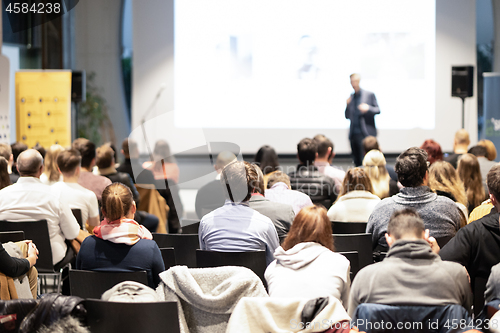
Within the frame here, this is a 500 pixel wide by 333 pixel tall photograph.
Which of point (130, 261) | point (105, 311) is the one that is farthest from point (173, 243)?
point (105, 311)

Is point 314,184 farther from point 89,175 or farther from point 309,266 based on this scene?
point 309,266

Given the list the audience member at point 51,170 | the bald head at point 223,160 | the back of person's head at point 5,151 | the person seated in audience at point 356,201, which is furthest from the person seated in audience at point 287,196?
the back of person's head at point 5,151

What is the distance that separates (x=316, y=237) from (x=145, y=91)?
7296 mm

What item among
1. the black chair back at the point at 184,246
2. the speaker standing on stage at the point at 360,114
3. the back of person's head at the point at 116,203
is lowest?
the black chair back at the point at 184,246

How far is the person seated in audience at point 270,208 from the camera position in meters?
3.24

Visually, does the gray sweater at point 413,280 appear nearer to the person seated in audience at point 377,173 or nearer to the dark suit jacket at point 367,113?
the person seated in audience at point 377,173

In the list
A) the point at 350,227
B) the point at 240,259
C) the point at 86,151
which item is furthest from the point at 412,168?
the point at 86,151

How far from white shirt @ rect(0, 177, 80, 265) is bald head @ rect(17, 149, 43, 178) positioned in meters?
0.04

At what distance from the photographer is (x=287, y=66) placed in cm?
832

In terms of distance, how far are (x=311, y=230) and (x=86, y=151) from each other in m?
3.15

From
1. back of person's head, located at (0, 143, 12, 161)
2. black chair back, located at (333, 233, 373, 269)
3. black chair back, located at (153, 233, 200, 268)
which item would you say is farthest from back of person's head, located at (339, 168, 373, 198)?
back of person's head, located at (0, 143, 12, 161)

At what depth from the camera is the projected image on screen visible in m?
8.26

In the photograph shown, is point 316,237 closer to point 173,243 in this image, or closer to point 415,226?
point 415,226

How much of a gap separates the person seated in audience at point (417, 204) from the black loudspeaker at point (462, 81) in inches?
212
